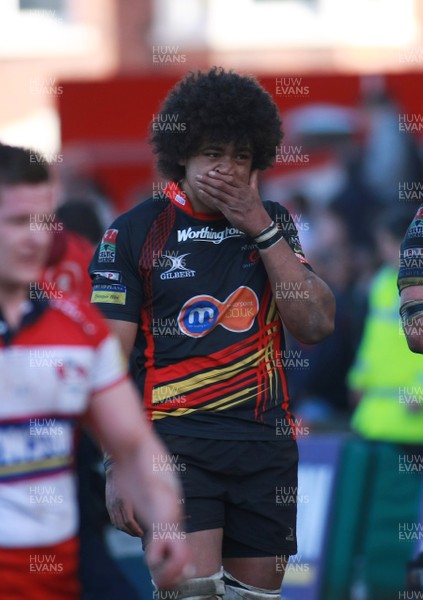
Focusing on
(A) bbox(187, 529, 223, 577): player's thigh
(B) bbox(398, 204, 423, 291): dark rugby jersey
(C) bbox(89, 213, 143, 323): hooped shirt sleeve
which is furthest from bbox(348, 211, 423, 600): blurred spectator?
(C) bbox(89, 213, 143, 323): hooped shirt sleeve

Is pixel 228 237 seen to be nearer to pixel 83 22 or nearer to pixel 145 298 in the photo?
pixel 145 298

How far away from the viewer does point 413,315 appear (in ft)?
17.0

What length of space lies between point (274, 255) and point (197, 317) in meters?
0.39

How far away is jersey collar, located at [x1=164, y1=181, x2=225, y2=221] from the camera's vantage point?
5.23 m

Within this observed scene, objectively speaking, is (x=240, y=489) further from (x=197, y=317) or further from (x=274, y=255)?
(x=274, y=255)

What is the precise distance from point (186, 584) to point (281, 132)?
1.87m

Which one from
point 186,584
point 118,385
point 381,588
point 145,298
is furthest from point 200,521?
point 381,588

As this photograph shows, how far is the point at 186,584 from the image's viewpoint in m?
4.91

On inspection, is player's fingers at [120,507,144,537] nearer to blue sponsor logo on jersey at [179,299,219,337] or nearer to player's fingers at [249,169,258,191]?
blue sponsor logo on jersey at [179,299,219,337]

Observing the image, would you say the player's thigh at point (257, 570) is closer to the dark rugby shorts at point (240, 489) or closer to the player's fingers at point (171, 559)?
the dark rugby shorts at point (240, 489)

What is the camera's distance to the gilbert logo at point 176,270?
5.12 meters

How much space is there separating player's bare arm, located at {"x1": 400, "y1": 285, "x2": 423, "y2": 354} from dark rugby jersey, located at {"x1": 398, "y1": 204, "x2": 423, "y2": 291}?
0.11 ft

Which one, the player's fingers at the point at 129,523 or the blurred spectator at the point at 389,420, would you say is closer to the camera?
the player's fingers at the point at 129,523

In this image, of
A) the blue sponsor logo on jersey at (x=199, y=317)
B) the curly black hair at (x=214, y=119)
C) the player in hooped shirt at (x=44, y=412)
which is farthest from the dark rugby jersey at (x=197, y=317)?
the player in hooped shirt at (x=44, y=412)
